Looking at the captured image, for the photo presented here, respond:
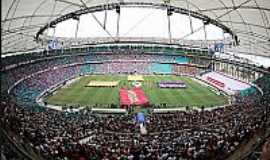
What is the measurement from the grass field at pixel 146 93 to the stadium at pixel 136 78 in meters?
0.07

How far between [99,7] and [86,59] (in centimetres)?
1289

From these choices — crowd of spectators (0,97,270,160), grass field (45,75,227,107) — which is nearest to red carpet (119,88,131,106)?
grass field (45,75,227,107)

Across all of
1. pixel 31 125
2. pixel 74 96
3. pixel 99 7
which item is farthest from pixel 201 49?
pixel 31 125

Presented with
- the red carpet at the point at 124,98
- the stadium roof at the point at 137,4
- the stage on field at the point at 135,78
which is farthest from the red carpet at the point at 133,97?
the stadium roof at the point at 137,4

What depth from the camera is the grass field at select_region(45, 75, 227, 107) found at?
2161 cm

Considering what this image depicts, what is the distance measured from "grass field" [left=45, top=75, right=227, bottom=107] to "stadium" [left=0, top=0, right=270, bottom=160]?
0.07m

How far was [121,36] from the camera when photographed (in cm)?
2747

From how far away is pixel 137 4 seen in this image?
58.5 feet

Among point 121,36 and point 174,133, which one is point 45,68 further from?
point 174,133

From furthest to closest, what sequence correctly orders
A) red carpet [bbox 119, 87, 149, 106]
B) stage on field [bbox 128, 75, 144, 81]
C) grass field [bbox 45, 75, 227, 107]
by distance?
stage on field [bbox 128, 75, 144, 81] → grass field [bbox 45, 75, 227, 107] → red carpet [bbox 119, 87, 149, 106]

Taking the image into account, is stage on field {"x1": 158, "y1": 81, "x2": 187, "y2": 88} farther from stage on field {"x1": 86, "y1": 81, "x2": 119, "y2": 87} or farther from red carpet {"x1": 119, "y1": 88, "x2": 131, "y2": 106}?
red carpet {"x1": 119, "y1": 88, "x2": 131, "y2": 106}

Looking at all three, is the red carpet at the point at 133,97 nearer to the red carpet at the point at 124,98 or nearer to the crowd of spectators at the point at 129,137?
the red carpet at the point at 124,98

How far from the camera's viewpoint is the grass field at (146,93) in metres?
21.6

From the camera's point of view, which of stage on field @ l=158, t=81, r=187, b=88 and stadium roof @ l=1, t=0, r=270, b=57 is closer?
stadium roof @ l=1, t=0, r=270, b=57
